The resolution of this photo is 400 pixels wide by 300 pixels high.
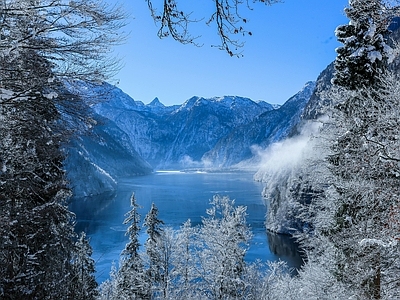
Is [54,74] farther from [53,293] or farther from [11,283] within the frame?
[53,293]

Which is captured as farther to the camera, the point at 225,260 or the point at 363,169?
the point at 225,260

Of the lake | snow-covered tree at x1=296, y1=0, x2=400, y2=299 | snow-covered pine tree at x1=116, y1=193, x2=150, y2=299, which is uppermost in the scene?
snow-covered tree at x1=296, y1=0, x2=400, y2=299

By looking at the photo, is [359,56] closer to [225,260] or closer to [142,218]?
[225,260]

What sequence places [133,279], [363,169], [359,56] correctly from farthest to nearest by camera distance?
[133,279] → [359,56] → [363,169]

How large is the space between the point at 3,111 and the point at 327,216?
8710 mm

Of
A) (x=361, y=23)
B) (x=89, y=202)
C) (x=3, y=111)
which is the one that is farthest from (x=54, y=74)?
(x=89, y=202)

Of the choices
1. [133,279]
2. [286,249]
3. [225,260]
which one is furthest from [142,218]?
[225,260]

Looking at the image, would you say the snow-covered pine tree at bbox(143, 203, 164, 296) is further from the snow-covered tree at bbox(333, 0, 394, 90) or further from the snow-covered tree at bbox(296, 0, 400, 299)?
the snow-covered tree at bbox(333, 0, 394, 90)

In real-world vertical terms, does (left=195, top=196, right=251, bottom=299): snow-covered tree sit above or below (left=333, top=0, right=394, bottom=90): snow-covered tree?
below

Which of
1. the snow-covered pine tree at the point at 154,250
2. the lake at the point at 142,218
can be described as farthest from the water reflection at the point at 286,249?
the snow-covered pine tree at the point at 154,250

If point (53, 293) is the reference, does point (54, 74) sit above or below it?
above

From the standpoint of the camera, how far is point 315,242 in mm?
11766

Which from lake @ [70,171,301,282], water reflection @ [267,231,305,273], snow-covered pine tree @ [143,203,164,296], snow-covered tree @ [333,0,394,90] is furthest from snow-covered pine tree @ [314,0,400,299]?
water reflection @ [267,231,305,273]

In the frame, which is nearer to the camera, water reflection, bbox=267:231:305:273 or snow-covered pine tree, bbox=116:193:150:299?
snow-covered pine tree, bbox=116:193:150:299
